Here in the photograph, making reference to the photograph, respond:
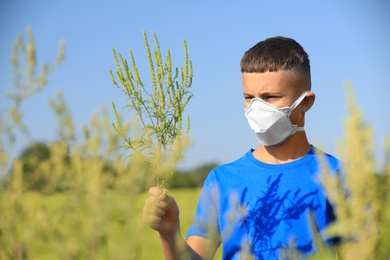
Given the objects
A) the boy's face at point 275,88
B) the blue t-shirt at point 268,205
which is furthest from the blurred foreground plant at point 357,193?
the boy's face at point 275,88

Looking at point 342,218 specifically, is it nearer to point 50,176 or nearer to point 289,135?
point 50,176

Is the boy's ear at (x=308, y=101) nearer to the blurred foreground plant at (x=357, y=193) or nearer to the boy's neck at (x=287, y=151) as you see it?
the boy's neck at (x=287, y=151)

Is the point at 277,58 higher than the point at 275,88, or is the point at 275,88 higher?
the point at 277,58

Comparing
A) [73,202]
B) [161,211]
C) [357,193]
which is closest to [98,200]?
[73,202]

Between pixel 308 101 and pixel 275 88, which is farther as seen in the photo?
pixel 308 101

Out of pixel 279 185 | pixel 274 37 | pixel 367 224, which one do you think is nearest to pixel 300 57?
pixel 274 37

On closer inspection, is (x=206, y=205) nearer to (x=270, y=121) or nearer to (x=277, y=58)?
(x=270, y=121)

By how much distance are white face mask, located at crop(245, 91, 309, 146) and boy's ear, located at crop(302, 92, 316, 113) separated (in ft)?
0.10

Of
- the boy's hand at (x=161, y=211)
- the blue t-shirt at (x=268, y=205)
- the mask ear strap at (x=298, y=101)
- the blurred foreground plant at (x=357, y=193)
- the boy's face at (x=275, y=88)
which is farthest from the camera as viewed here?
the mask ear strap at (x=298, y=101)

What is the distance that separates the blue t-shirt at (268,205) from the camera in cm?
272

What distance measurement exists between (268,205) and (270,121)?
18.2 inches

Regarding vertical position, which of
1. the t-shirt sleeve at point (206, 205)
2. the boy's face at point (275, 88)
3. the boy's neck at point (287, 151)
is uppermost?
the boy's face at point (275, 88)

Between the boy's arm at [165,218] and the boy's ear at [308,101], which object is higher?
the boy's ear at [308,101]

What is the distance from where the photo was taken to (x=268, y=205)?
9.11ft
